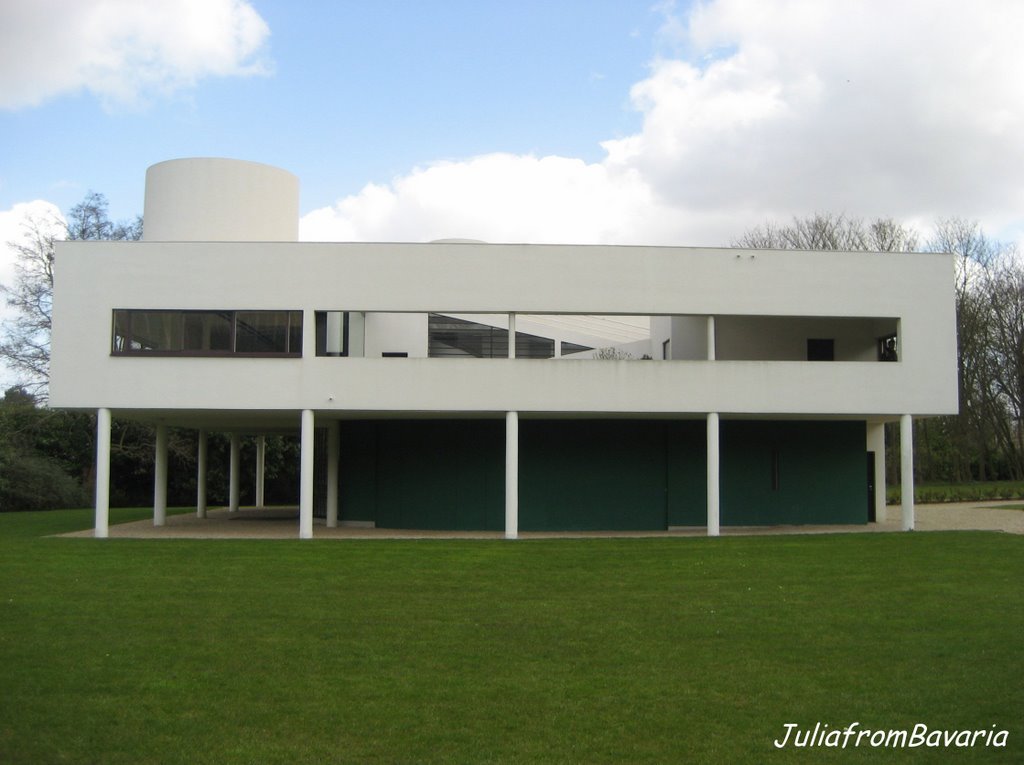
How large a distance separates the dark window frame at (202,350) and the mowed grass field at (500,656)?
5.93m

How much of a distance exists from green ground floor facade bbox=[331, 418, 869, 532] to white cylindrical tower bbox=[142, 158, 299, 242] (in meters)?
6.33

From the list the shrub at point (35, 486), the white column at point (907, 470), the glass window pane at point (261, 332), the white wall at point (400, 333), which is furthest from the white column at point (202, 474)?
the white column at point (907, 470)

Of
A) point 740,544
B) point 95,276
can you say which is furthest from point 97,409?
point 740,544

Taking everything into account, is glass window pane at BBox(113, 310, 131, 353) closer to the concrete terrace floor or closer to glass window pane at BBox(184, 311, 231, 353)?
glass window pane at BBox(184, 311, 231, 353)

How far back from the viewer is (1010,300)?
48.3 meters

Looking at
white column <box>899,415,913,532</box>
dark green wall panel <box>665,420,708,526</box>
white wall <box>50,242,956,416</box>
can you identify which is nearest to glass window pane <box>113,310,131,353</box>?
white wall <box>50,242,956,416</box>

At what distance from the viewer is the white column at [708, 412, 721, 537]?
81.5 ft

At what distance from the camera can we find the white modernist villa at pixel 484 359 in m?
24.6

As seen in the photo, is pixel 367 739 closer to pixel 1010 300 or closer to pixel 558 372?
pixel 558 372

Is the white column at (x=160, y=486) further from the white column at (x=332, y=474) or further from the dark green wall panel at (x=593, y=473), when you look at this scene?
the dark green wall panel at (x=593, y=473)

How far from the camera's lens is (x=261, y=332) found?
974 inches

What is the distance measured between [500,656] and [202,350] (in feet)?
49.8

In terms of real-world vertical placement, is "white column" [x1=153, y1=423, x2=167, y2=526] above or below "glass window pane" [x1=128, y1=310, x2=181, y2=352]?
below

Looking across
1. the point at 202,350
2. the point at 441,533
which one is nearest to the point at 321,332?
the point at 202,350
